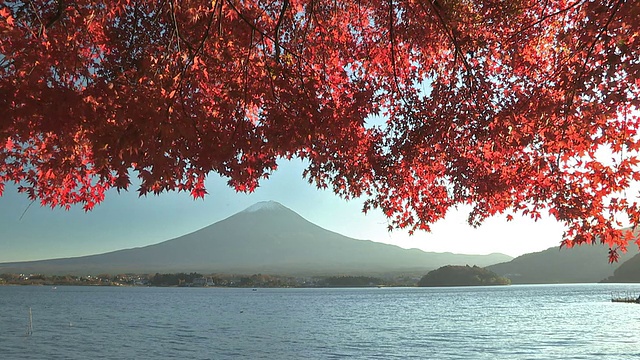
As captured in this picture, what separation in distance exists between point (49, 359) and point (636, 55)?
46.6 metres

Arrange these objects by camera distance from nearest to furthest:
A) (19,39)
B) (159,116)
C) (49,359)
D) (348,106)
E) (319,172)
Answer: (159,116)
(19,39)
(348,106)
(319,172)
(49,359)

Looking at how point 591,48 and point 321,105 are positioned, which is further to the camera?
point 321,105

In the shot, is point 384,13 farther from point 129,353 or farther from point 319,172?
point 129,353

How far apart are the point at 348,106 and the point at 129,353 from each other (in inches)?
1603

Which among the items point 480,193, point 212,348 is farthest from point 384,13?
point 212,348

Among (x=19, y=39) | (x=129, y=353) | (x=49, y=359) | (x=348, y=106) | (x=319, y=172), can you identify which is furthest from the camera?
(x=129, y=353)

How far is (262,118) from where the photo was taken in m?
9.89

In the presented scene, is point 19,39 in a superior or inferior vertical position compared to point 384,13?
inferior

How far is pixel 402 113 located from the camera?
14.7m

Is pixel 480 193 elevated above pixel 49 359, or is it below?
above

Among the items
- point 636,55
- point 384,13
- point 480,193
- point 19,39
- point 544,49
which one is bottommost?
point 480,193

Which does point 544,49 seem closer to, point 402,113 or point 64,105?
point 402,113

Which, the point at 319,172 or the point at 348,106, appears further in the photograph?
the point at 319,172

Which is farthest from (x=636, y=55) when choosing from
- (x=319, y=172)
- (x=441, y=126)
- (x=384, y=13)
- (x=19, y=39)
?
(x=19, y=39)
